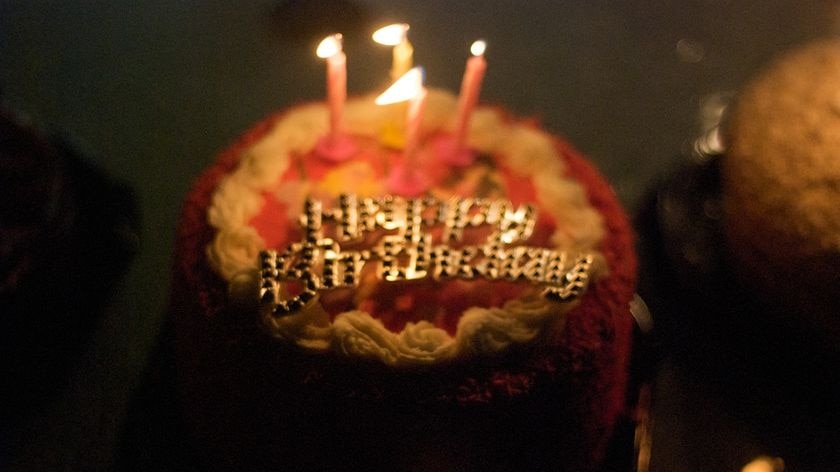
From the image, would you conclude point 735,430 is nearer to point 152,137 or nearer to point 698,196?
point 698,196

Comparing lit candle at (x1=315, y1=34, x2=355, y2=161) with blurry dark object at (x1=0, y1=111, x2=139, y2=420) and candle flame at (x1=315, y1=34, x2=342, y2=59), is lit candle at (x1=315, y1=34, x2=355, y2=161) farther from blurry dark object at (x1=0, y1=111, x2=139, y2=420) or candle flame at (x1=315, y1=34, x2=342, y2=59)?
blurry dark object at (x1=0, y1=111, x2=139, y2=420)

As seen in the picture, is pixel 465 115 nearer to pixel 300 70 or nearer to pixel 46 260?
pixel 46 260

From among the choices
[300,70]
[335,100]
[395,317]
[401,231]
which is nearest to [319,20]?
[300,70]

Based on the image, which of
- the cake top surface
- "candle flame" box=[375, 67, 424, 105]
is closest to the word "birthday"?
the cake top surface

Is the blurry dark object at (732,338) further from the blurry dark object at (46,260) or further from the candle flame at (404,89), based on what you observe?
the blurry dark object at (46,260)

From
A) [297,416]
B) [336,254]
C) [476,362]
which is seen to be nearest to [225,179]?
[336,254]
